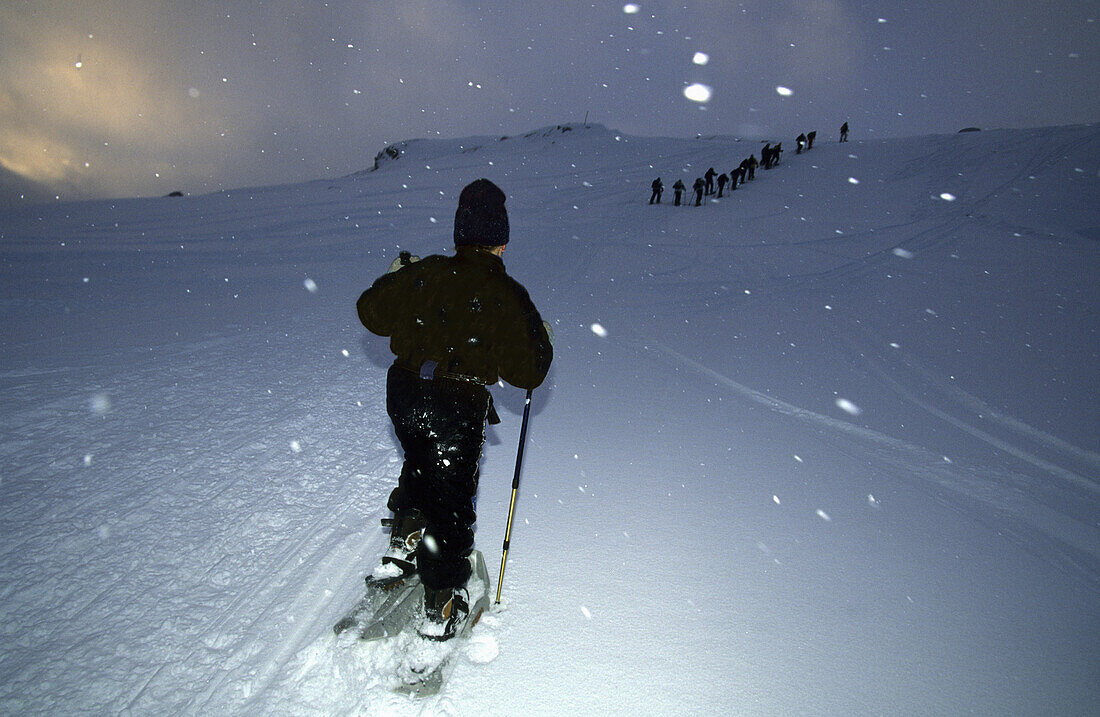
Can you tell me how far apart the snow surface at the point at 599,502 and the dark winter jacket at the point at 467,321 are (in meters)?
1.18

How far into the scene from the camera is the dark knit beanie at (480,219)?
1879 mm

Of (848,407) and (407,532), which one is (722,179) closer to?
(848,407)

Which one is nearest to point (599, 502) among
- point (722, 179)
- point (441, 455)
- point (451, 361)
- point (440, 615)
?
point (440, 615)

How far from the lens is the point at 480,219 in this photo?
6.17 feet

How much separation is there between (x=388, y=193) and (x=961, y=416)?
1873cm

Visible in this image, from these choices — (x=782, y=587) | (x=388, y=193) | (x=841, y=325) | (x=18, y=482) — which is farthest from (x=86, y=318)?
(x=388, y=193)

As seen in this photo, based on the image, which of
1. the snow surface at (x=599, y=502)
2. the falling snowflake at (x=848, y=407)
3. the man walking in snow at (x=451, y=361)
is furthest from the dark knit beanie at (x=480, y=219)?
the falling snowflake at (x=848, y=407)

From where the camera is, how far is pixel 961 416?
4625 mm

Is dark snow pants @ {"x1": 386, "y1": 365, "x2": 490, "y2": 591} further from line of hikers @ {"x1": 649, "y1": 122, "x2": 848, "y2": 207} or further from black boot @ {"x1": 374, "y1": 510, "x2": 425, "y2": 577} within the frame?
line of hikers @ {"x1": 649, "y1": 122, "x2": 848, "y2": 207}

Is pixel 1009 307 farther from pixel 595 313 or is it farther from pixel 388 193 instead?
pixel 388 193

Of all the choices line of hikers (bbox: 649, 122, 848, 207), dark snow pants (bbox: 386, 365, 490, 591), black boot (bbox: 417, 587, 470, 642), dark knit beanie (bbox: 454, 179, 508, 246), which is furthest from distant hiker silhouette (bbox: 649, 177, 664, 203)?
black boot (bbox: 417, 587, 470, 642)

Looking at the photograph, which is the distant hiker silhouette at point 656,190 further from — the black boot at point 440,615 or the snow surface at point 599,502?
the black boot at point 440,615

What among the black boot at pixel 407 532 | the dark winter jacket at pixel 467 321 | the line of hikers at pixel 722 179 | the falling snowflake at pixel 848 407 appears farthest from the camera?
the line of hikers at pixel 722 179

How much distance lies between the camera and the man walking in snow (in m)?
1.80
